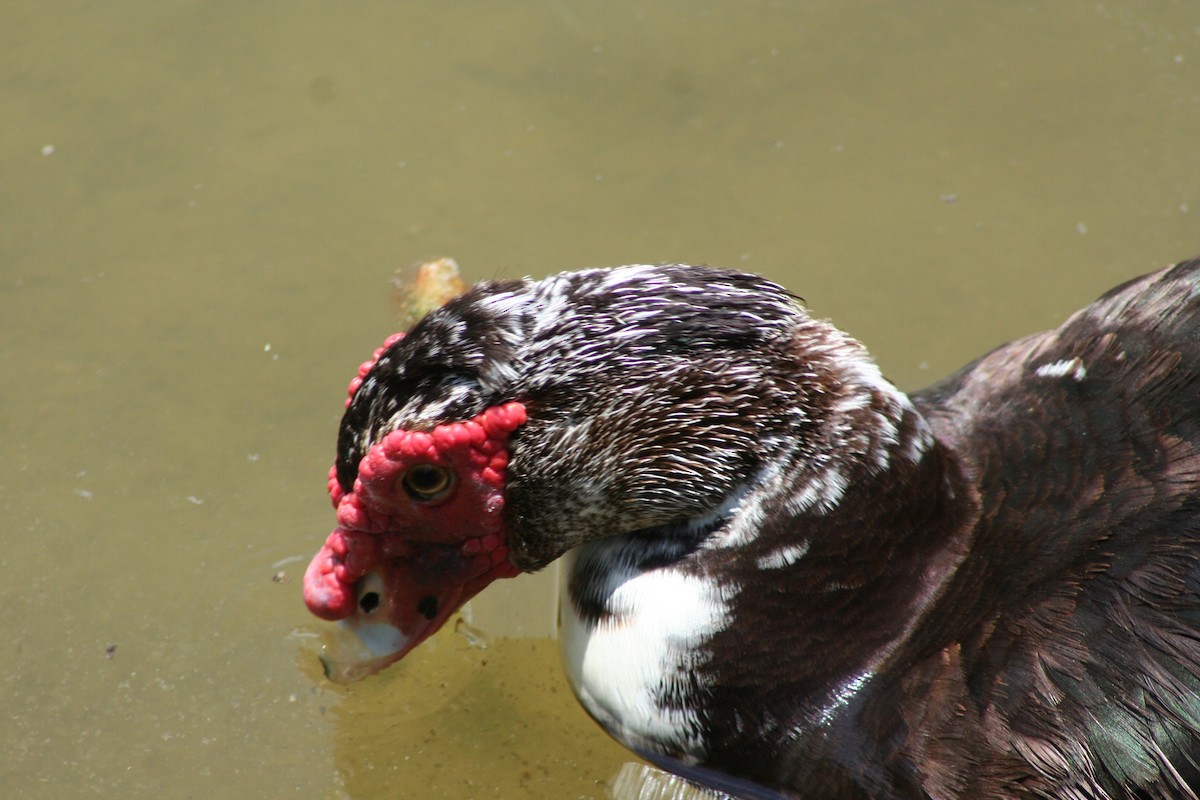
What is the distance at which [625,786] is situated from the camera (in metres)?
3.62

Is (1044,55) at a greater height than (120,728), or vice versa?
(1044,55)

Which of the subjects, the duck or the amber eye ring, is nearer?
the duck

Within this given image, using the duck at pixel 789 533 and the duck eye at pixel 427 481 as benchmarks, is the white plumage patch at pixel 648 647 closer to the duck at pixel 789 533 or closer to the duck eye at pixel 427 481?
the duck at pixel 789 533

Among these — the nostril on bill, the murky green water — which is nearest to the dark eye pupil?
the nostril on bill

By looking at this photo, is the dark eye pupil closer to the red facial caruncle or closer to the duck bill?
the red facial caruncle

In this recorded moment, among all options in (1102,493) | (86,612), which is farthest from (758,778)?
(86,612)

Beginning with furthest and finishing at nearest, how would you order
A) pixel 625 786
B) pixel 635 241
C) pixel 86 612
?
pixel 635 241, pixel 86 612, pixel 625 786

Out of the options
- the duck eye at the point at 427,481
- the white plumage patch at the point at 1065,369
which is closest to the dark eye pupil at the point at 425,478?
the duck eye at the point at 427,481

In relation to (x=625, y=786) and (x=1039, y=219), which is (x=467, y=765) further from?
(x=1039, y=219)

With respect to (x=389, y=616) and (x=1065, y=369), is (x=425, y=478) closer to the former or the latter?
(x=389, y=616)

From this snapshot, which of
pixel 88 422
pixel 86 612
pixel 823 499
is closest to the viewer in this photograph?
pixel 823 499

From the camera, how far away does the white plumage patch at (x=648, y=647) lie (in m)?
3.09

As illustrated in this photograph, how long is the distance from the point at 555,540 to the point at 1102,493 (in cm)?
135

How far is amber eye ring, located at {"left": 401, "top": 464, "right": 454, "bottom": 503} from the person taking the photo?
302cm
